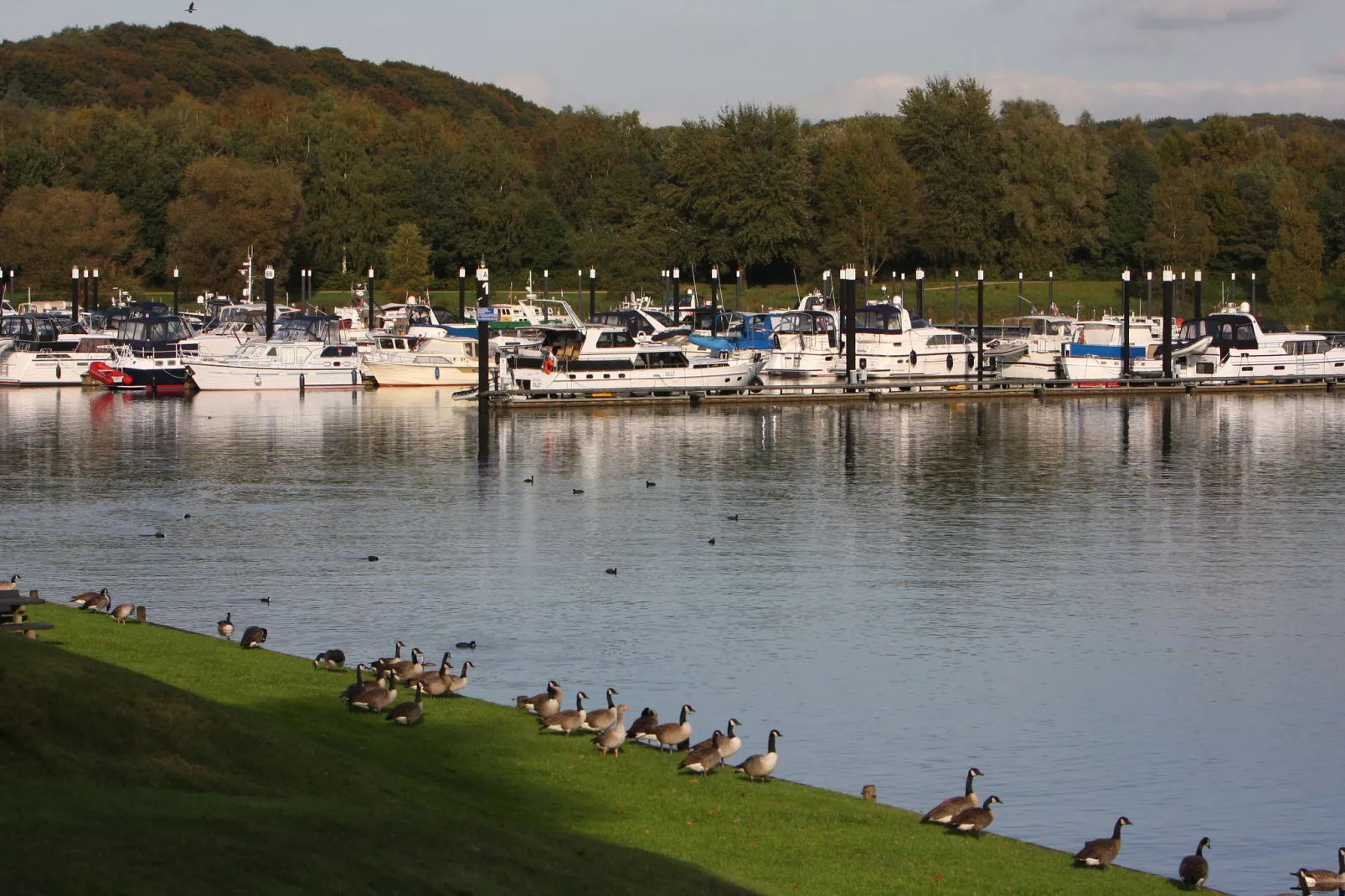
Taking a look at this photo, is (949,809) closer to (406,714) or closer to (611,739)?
(611,739)

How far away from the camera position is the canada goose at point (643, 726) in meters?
16.8

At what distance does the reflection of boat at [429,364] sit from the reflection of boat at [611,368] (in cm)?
964

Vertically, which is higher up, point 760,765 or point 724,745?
point 724,745

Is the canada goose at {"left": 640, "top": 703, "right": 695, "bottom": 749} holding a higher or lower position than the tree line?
lower

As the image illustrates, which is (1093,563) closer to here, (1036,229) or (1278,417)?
(1278,417)

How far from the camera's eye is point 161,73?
18125 cm

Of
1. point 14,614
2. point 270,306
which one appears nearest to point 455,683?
point 14,614

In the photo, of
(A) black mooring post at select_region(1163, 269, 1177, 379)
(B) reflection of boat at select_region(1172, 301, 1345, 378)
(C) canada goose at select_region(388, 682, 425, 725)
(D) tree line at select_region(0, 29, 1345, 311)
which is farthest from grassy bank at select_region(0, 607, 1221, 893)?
(D) tree line at select_region(0, 29, 1345, 311)

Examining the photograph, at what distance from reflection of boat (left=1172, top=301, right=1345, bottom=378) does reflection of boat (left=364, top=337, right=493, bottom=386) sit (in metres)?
31.4

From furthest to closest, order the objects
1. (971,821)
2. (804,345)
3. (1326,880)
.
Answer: (804,345) → (971,821) → (1326,880)

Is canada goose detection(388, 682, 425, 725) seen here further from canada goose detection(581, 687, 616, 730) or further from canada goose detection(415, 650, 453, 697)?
canada goose detection(581, 687, 616, 730)

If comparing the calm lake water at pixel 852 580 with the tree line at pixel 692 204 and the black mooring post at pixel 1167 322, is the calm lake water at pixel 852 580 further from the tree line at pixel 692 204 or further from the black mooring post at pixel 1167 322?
the tree line at pixel 692 204

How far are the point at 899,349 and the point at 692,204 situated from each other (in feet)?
132

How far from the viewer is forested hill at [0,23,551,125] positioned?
169000 millimetres
